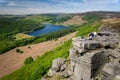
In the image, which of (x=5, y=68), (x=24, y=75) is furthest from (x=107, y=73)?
(x=5, y=68)

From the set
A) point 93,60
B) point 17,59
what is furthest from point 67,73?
point 17,59

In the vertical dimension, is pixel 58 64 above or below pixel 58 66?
above

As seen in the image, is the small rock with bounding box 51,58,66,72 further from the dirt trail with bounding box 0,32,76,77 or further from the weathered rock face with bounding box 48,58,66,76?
the dirt trail with bounding box 0,32,76,77

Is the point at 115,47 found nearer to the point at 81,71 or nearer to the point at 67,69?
the point at 81,71

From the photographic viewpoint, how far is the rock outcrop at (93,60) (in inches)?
1135

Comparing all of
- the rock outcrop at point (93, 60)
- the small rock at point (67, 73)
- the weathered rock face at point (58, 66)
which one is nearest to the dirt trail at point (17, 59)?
the weathered rock face at point (58, 66)

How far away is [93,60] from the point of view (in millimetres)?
30516

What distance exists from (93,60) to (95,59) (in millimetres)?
366

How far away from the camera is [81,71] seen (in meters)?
32.2

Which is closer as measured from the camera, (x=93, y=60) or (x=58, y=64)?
(x=93, y=60)

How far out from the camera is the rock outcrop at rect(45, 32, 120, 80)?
28831mm

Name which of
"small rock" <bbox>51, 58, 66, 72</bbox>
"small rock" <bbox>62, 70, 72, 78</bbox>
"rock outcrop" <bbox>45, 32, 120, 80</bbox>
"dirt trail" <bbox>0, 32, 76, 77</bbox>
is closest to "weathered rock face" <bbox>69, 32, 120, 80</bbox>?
"rock outcrop" <bbox>45, 32, 120, 80</bbox>

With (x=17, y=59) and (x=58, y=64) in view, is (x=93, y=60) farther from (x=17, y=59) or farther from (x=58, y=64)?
(x=17, y=59)

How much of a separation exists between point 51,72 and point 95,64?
10.6 metres
